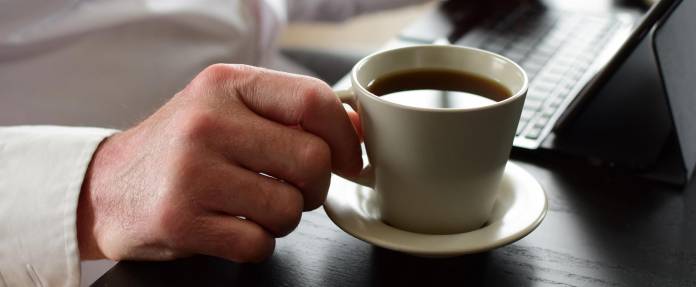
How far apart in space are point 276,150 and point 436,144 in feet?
0.35

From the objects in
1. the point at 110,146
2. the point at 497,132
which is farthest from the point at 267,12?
the point at 497,132

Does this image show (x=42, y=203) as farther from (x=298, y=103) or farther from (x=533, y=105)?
(x=533, y=105)

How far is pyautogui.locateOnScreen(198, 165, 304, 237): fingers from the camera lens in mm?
450

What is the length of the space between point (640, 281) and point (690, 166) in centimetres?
16

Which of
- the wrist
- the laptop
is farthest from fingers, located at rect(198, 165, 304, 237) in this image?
the laptop

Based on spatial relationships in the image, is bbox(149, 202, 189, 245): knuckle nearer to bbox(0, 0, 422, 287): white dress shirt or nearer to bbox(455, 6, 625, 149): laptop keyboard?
bbox(0, 0, 422, 287): white dress shirt

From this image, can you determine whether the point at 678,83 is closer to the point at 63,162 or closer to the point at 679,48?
the point at 679,48

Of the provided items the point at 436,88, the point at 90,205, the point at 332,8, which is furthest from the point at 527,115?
the point at 332,8

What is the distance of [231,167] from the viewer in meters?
0.46

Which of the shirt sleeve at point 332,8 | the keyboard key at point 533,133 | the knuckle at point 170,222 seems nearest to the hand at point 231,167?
the knuckle at point 170,222

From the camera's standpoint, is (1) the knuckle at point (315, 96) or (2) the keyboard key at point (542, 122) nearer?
(1) the knuckle at point (315, 96)

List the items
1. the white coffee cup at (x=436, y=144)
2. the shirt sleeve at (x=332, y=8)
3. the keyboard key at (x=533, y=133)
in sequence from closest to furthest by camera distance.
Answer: the white coffee cup at (x=436, y=144), the keyboard key at (x=533, y=133), the shirt sleeve at (x=332, y=8)

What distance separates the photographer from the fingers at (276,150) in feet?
1.49

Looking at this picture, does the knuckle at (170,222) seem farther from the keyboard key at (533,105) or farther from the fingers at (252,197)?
the keyboard key at (533,105)
